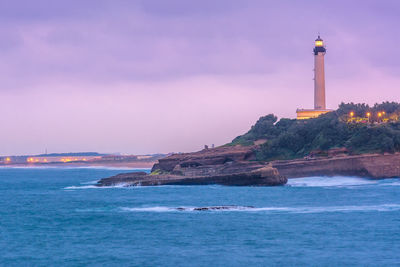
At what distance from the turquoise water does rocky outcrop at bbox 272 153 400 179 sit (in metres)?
19.1

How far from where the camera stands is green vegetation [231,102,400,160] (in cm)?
9419

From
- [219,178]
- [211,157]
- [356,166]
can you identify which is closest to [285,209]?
[219,178]

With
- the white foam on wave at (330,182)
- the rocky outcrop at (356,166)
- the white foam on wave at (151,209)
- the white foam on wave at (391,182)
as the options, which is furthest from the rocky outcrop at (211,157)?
the white foam on wave at (151,209)

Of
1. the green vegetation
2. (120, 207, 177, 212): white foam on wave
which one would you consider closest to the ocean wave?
(120, 207, 177, 212): white foam on wave

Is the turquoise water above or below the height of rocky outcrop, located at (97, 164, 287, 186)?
below

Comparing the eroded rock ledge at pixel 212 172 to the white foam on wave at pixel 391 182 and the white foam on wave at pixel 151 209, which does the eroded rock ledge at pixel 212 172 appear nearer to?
the white foam on wave at pixel 391 182

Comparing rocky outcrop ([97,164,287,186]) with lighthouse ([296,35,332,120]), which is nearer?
rocky outcrop ([97,164,287,186])

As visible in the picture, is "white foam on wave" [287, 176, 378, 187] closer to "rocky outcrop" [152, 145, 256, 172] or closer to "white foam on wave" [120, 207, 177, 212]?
"rocky outcrop" [152, 145, 256, 172]

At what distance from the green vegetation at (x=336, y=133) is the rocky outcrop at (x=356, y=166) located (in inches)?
200

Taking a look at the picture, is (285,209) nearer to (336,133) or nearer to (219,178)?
(219,178)

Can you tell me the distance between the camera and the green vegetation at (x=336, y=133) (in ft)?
309

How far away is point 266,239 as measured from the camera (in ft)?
120

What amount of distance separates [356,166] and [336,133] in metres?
20.0

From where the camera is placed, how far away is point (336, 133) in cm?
10338
